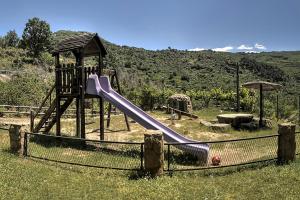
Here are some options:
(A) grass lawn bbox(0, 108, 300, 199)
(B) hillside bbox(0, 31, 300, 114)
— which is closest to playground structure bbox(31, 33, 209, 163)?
(A) grass lawn bbox(0, 108, 300, 199)

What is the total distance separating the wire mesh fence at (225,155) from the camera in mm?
12383

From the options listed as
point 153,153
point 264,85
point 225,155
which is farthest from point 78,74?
point 264,85

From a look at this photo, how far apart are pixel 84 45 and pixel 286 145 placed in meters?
8.60

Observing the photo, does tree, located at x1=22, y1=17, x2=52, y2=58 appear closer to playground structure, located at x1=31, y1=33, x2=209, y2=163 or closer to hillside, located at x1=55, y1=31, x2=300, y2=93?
hillside, located at x1=55, y1=31, x2=300, y2=93

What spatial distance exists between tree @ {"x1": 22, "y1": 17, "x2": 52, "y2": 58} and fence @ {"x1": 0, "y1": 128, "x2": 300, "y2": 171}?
41.0m

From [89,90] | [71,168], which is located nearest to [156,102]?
[89,90]

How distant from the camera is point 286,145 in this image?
11.8 metres

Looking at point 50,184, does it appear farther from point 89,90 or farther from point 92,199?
point 89,90

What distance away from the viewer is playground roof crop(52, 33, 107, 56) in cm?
1625

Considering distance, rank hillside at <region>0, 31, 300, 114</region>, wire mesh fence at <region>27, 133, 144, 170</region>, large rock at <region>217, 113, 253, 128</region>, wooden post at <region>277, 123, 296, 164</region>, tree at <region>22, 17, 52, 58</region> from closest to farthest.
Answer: wooden post at <region>277, 123, 296, 164</region>, wire mesh fence at <region>27, 133, 144, 170</region>, large rock at <region>217, 113, 253, 128</region>, hillside at <region>0, 31, 300, 114</region>, tree at <region>22, 17, 52, 58</region>

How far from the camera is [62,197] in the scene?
8.84m

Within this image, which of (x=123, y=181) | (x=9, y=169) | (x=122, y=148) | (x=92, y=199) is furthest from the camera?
(x=122, y=148)

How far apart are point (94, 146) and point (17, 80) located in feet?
68.7

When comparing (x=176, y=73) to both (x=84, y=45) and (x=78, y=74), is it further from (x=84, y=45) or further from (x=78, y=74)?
(x=84, y=45)
